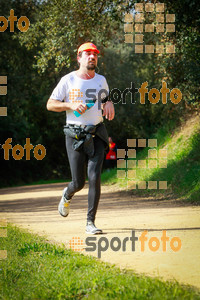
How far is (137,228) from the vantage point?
7.66 metres

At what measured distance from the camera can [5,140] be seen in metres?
33.8

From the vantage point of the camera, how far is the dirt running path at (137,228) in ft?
16.5

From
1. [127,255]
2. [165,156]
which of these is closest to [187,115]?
[165,156]

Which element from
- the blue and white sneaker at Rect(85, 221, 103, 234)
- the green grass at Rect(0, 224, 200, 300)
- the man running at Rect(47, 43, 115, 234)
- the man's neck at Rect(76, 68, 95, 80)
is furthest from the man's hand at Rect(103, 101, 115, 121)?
the green grass at Rect(0, 224, 200, 300)

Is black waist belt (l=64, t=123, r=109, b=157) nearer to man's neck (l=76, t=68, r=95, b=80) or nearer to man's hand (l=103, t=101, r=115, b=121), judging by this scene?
man's hand (l=103, t=101, r=115, b=121)

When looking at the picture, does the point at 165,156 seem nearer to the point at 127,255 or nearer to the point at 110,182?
the point at 110,182

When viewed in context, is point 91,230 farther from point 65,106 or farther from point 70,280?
point 70,280

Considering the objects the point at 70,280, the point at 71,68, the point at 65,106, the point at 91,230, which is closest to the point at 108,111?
the point at 65,106

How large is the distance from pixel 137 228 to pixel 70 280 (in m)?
3.22

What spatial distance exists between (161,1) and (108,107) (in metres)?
7.70

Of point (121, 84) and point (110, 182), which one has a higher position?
point (121, 84)

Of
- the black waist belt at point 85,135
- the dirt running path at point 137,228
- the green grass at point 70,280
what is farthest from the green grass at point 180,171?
the green grass at point 70,280

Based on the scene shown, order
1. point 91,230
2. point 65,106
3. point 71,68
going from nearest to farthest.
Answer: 1. point 65,106
2. point 91,230
3. point 71,68

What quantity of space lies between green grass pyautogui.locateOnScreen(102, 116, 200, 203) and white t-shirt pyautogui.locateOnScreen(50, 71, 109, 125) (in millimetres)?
4608
